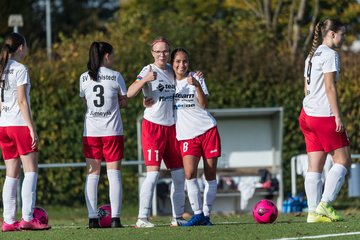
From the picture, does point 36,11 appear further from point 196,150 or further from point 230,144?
point 196,150

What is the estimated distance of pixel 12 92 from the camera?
38.8ft

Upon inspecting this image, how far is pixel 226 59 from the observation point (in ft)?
76.6

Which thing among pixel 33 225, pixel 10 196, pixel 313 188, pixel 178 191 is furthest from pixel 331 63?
pixel 10 196

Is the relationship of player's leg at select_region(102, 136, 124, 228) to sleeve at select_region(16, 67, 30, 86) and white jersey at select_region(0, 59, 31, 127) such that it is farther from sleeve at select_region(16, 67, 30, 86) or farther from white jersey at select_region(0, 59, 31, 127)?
sleeve at select_region(16, 67, 30, 86)

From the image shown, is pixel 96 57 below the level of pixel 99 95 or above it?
above

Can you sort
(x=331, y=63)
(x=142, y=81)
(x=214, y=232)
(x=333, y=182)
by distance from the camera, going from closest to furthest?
→ (x=214, y=232), (x=331, y=63), (x=142, y=81), (x=333, y=182)

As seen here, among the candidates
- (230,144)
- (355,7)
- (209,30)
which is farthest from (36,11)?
(230,144)

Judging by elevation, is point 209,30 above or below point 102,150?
above

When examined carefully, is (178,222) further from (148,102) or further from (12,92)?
(12,92)

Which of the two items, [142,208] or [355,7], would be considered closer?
[142,208]

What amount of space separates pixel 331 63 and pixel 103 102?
2.51 metres

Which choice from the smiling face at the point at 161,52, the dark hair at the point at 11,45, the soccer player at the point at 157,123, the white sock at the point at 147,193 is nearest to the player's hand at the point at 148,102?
the soccer player at the point at 157,123

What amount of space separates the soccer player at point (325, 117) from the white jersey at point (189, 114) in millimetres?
1106

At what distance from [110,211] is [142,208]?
41cm
